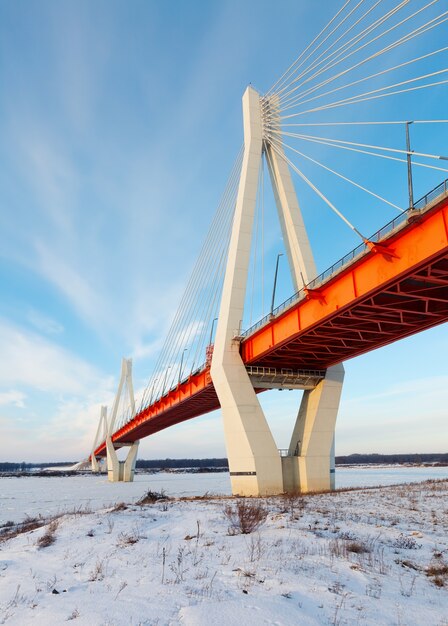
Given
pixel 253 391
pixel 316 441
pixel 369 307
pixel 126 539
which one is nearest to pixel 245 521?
pixel 126 539

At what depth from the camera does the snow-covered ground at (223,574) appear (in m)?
5.74

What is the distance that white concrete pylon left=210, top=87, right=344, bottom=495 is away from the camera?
1067 inches

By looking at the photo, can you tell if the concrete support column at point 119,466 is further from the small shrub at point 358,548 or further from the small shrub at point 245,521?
the small shrub at point 358,548

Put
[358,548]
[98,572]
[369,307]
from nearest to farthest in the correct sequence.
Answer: [98,572] < [358,548] < [369,307]

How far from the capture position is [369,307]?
65.3 feet

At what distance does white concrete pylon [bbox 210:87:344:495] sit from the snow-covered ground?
14650mm

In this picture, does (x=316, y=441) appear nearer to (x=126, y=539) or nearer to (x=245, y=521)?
(x=245, y=521)

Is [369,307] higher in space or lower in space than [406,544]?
higher

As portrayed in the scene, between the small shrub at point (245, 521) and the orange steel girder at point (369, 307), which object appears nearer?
the small shrub at point (245, 521)

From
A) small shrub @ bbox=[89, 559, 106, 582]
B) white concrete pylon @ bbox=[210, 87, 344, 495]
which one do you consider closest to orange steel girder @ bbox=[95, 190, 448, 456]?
white concrete pylon @ bbox=[210, 87, 344, 495]

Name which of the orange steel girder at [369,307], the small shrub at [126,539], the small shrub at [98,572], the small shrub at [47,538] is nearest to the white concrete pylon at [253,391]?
the orange steel girder at [369,307]

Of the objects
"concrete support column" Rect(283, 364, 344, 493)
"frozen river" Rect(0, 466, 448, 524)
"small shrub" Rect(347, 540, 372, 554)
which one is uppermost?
"concrete support column" Rect(283, 364, 344, 493)

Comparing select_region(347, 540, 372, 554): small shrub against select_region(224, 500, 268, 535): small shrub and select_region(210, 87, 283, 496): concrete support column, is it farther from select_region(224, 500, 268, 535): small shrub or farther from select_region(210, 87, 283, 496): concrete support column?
select_region(210, 87, 283, 496): concrete support column

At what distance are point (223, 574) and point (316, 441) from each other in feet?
75.6
